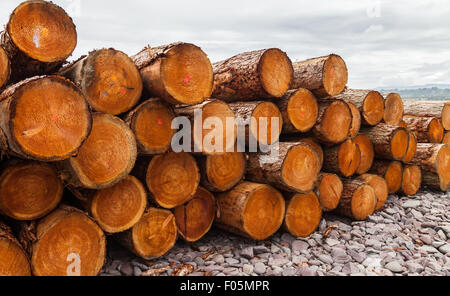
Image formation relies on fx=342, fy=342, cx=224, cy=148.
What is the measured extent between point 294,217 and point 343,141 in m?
1.19

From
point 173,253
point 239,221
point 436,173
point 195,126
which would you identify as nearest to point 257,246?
point 239,221

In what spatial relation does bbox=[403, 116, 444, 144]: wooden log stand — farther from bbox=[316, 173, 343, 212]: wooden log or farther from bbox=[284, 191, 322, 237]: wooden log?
bbox=[284, 191, 322, 237]: wooden log

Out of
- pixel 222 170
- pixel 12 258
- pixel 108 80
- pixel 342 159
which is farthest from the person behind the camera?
pixel 342 159

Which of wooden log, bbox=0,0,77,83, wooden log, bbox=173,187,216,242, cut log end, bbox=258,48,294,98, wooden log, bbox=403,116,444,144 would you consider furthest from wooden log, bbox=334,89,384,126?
wooden log, bbox=0,0,77,83

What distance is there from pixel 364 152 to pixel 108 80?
11.3ft

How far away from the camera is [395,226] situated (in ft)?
13.1

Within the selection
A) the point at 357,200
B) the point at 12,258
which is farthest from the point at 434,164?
the point at 12,258

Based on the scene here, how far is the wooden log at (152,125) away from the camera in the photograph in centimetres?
272

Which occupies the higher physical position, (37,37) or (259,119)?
(37,37)

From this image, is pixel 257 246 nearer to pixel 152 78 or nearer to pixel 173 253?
pixel 173 253

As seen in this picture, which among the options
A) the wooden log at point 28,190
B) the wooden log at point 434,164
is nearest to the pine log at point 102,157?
the wooden log at point 28,190

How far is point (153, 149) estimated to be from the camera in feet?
9.18

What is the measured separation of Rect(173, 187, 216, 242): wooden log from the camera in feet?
10.9

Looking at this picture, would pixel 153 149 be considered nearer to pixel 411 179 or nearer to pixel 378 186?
pixel 378 186
